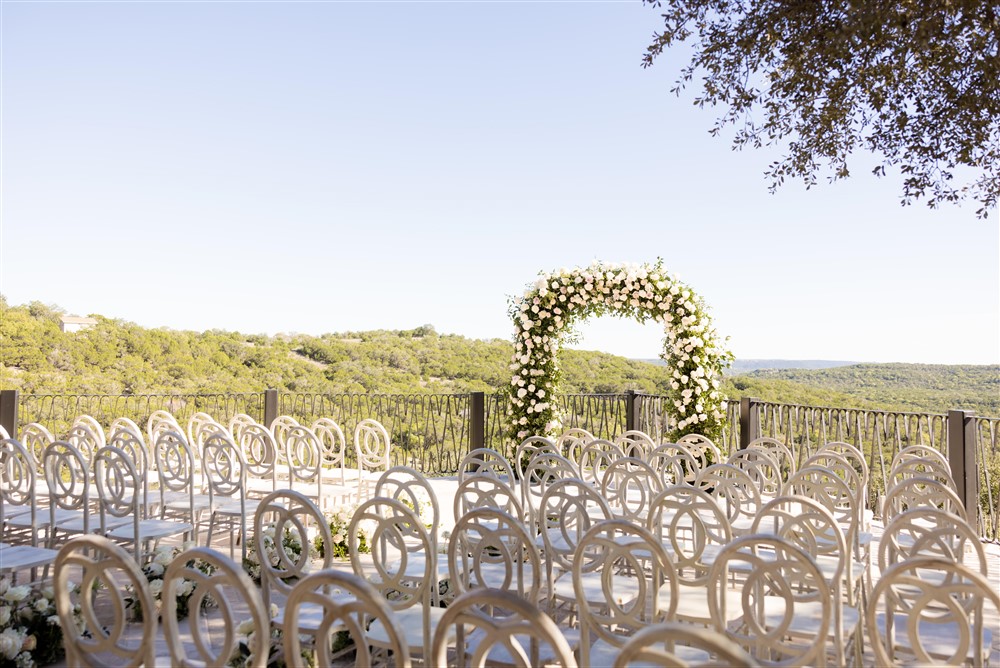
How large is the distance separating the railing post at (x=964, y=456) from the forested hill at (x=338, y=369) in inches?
493

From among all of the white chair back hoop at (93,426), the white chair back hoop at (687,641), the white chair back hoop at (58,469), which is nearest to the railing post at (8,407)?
the white chair back hoop at (93,426)

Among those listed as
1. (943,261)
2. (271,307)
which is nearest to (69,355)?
(271,307)

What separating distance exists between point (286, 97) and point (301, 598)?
24565 millimetres

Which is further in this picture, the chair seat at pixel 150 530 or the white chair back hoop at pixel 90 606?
the chair seat at pixel 150 530

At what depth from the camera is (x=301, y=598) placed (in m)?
1.76

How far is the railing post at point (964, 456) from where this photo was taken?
249 inches

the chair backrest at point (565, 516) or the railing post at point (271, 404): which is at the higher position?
the railing post at point (271, 404)

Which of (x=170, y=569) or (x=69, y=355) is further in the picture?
(x=69, y=355)

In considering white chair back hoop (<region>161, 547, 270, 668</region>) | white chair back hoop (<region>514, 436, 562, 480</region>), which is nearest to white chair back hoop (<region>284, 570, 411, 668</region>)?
white chair back hoop (<region>161, 547, 270, 668</region>)

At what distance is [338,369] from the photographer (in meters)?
27.4

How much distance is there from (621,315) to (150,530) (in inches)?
245

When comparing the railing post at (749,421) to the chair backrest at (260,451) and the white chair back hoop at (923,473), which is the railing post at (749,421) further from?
the chair backrest at (260,451)

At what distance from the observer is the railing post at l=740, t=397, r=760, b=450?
8.67 meters

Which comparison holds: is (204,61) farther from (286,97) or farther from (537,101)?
(537,101)
